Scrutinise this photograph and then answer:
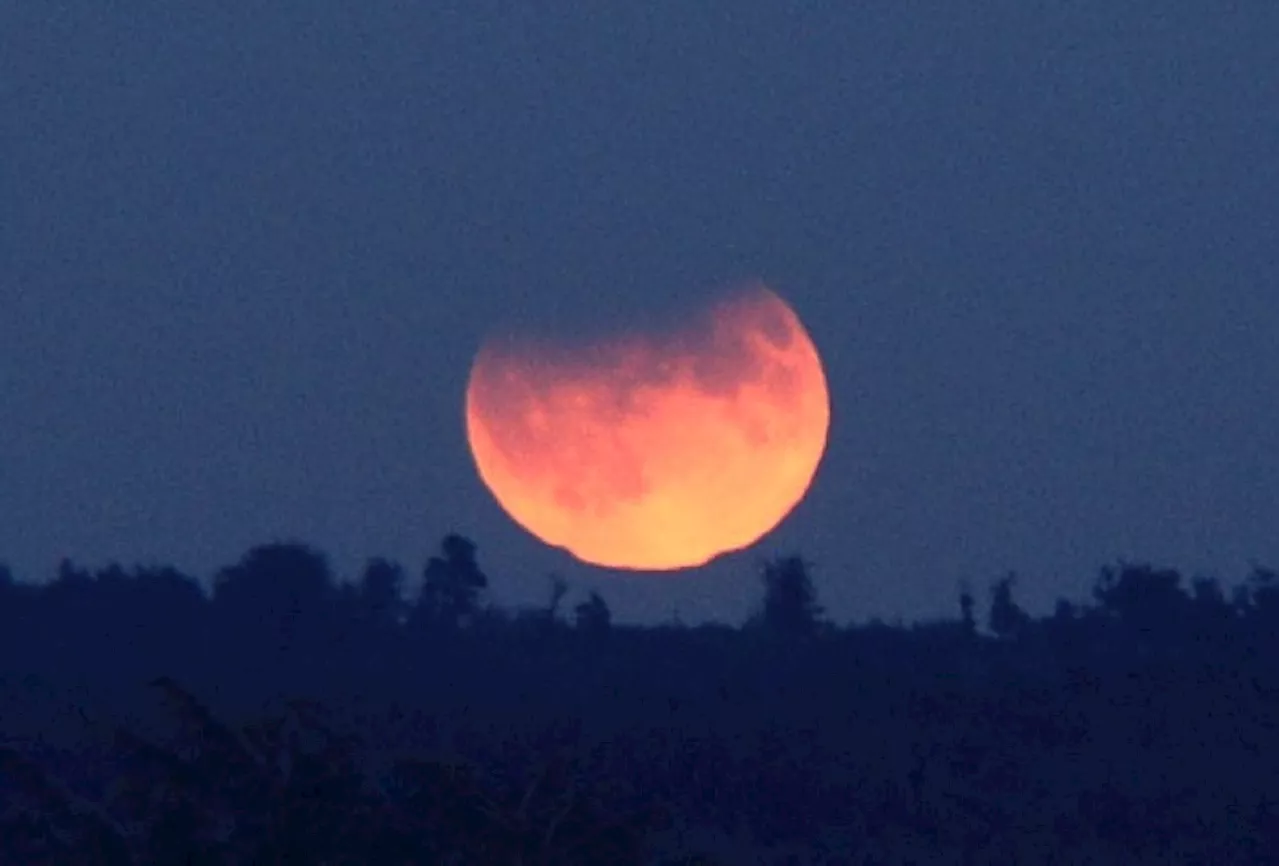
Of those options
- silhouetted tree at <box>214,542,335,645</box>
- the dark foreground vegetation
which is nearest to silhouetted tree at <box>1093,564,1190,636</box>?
the dark foreground vegetation

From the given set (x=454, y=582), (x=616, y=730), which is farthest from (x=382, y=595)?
(x=616, y=730)

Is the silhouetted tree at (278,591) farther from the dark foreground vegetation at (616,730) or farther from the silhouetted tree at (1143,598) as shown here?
the silhouetted tree at (1143,598)

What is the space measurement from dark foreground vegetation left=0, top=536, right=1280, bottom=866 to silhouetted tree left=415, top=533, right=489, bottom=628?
2.67 feet

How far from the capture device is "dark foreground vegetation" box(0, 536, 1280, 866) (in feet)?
46.8

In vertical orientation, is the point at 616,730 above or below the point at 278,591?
below

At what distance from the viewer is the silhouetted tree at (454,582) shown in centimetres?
7300

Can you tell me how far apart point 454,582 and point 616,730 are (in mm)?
31233

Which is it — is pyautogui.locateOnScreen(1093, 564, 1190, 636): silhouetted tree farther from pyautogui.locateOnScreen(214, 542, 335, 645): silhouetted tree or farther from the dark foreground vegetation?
pyautogui.locateOnScreen(214, 542, 335, 645): silhouetted tree

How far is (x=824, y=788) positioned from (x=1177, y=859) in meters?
5.90

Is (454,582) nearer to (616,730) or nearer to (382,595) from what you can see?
(382,595)

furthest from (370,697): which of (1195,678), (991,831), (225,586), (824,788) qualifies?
(225,586)

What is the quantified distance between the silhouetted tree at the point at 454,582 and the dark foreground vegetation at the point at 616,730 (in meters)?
0.81

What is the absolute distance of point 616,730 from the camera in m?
43.7

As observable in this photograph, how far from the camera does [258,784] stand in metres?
14.0
